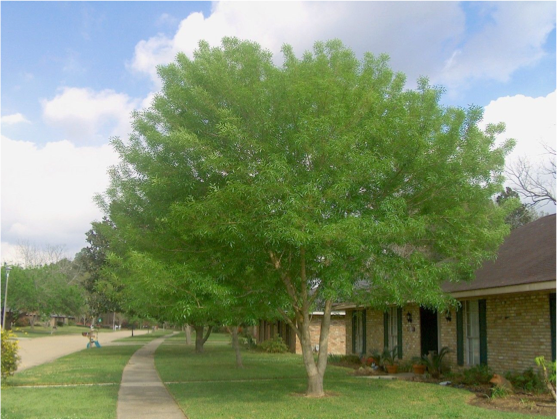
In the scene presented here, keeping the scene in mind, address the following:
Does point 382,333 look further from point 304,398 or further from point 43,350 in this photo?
point 43,350

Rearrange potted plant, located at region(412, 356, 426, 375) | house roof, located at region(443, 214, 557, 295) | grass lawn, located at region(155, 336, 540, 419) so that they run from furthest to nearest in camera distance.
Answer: potted plant, located at region(412, 356, 426, 375) → house roof, located at region(443, 214, 557, 295) → grass lawn, located at region(155, 336, 540, 419)

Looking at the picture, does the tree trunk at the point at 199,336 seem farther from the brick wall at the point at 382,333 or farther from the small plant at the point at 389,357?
the small plant at the point at 389,357

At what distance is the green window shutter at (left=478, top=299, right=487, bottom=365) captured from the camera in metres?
15.3

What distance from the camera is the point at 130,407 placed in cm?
1235

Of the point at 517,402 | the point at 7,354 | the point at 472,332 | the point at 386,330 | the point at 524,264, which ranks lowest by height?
the point at 517,402

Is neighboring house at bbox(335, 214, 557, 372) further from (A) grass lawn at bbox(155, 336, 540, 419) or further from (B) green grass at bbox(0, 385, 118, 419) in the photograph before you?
(B) green grass at bbox(0, 385, 118, 419)

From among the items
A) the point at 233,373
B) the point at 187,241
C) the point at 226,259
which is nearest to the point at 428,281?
the point at 226,259

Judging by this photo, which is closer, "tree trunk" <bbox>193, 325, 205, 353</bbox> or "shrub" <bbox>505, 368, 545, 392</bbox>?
"shrub" <bbox>505, 368, 545, 392</bbox>

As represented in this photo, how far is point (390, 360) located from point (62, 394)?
1083 cm

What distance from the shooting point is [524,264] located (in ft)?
46.5

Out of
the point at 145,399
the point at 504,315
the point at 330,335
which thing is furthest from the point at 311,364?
the point at 330,335

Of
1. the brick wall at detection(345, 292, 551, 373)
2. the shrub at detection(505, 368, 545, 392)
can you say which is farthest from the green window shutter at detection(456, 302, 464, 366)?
the shrub at detection(505, 368, 545, 392)

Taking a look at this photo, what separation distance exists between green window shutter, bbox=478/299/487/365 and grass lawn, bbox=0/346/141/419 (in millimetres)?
9549

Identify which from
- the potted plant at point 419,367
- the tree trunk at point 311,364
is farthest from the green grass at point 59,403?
the potted plant at point 419,367
